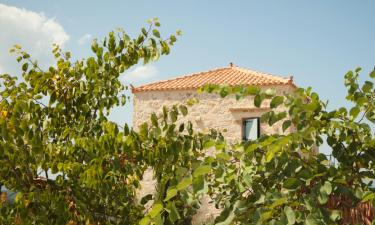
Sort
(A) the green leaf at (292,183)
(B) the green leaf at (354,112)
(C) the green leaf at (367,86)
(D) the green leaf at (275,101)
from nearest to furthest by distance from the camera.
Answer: (A) the green leaf at (292,183) < (D) the green leaf at (275,101) < (B) the green leaf at (354,112) < (C) the green leaf at (367,86)

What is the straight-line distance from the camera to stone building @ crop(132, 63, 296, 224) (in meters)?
14.8

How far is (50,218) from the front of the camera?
3.00m

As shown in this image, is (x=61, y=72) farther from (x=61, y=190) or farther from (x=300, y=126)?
(x=300, y=126)

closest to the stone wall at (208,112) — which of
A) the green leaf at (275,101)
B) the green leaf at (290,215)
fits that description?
the green leaf at (275,101)

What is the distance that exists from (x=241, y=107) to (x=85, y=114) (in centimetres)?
1208

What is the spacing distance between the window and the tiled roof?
1.26m

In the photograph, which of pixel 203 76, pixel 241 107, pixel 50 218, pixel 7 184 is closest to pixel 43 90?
pixel 7 184

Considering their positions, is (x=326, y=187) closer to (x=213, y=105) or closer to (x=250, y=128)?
(x=250, y=128)

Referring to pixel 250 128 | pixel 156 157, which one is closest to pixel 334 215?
pixel 156 157

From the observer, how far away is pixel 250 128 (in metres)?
15.0

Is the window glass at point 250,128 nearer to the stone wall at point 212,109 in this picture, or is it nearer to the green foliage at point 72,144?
the stone wall at point 212,109

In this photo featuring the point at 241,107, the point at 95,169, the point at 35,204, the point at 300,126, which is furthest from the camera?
the point at 241,107

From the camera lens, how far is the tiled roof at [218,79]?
1532cm

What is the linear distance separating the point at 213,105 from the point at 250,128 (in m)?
1.51
